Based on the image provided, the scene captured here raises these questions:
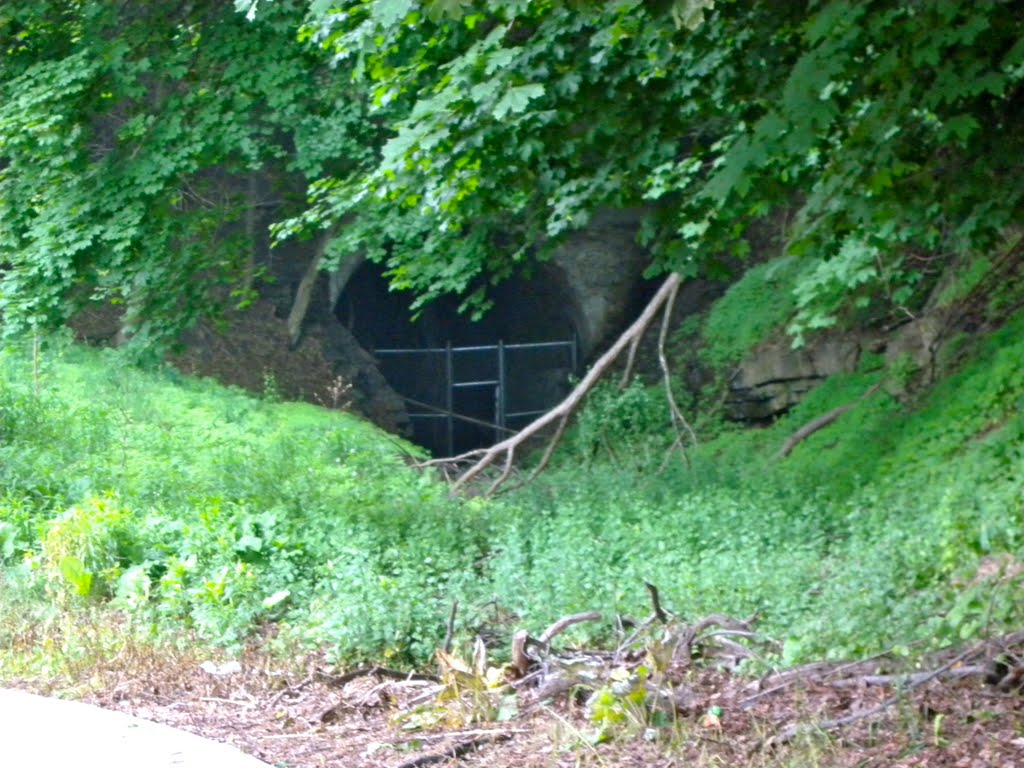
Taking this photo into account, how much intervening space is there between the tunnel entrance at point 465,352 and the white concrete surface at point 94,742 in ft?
50.5

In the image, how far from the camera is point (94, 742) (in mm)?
5547

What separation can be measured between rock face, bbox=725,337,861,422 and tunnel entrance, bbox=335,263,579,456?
198 inches

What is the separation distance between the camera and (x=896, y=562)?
736 cm

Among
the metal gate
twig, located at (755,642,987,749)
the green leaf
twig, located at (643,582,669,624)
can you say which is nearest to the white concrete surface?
twig, located at (643,582,669,624)

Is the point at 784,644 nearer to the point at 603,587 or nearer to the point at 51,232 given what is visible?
the point at 603,587

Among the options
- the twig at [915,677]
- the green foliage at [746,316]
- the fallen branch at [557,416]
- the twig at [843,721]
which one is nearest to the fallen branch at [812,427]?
the fallen branch at [557,416]

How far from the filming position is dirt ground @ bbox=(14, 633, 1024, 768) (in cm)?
460

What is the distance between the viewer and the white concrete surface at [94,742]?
17.1 feet

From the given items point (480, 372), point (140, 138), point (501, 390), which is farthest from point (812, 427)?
point (480, 372)

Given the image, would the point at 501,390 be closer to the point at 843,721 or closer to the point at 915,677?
the point at 915,677

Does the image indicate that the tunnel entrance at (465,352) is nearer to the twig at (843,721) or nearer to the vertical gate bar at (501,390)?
the vertical gate bar at (501,390)

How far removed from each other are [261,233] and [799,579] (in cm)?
1439

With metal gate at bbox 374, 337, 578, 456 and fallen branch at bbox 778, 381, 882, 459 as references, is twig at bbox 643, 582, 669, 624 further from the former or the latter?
metal gate at bbox 374, 337, 578, 456

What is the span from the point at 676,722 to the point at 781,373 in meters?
11.3
